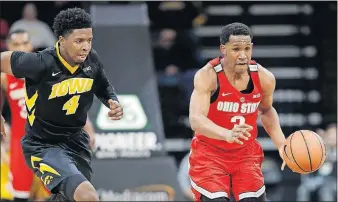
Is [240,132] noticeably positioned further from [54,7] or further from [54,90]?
[54,7]

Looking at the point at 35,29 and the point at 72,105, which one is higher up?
the point at 72,105

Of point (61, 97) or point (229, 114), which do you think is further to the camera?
point (229, 114)

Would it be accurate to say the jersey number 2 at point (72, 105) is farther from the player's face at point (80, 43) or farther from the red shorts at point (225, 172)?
the red shorts at point (225, 172)

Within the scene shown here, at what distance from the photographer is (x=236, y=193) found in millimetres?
7391

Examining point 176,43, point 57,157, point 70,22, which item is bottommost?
point 176,43

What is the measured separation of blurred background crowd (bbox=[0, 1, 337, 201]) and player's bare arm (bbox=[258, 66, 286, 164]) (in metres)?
4.91

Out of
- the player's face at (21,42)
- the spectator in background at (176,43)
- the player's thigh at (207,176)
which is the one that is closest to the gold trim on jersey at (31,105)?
the player's thigh at (207,176)

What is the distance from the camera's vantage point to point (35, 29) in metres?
12.6

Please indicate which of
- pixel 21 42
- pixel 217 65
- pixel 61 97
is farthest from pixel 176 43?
pixel 61 97

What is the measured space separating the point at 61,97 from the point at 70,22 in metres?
0.63

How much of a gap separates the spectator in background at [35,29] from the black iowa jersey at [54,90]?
537 centimetres

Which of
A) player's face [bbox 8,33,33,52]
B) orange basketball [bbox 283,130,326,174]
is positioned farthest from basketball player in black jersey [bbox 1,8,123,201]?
player's face [bbox 8,33,33,52]

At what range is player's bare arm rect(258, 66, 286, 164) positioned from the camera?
24.6 feet

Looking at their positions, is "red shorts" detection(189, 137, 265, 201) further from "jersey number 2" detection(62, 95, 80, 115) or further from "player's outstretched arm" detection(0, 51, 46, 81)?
"player's outstretched arm" detection(0, 51, 46, 81)
